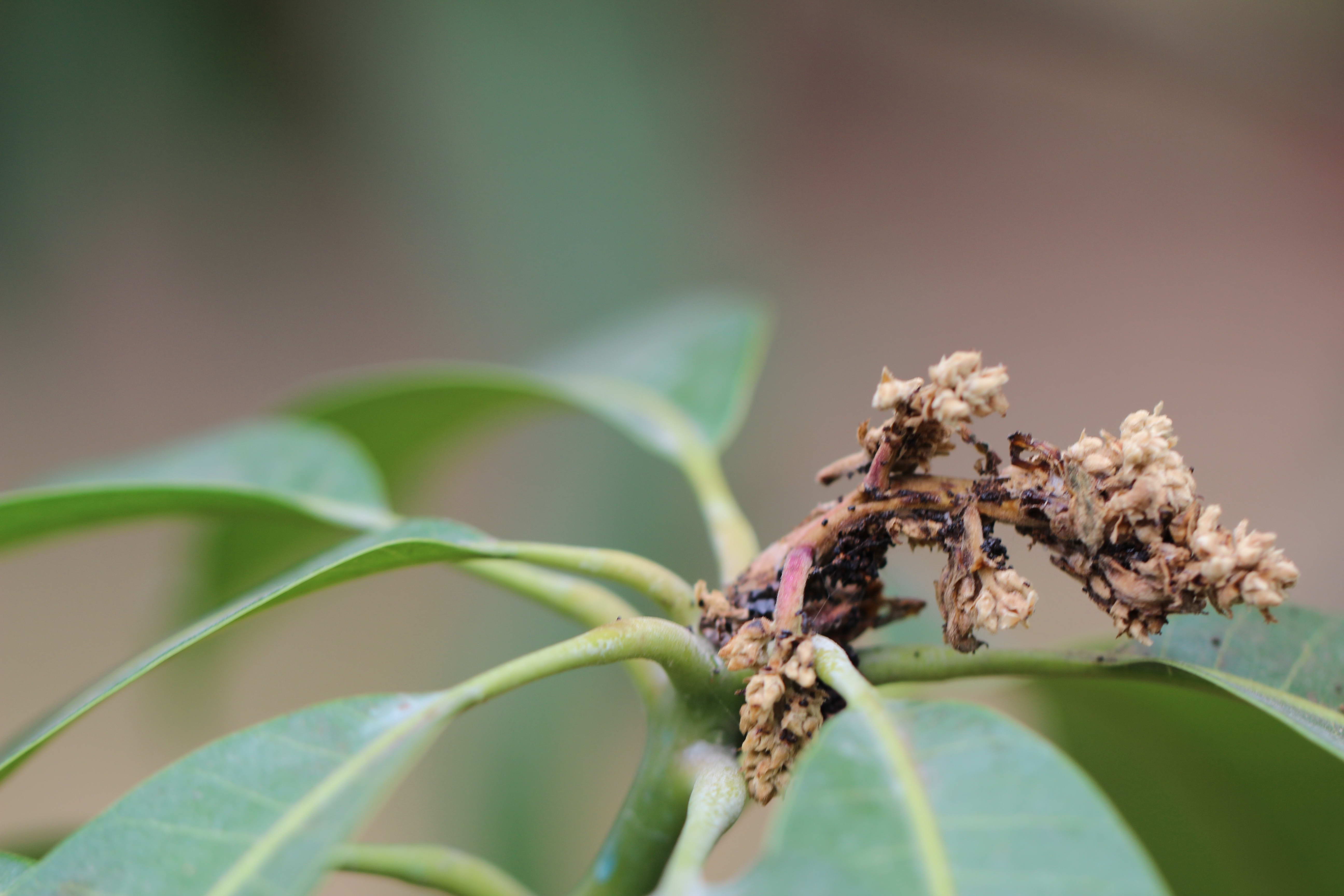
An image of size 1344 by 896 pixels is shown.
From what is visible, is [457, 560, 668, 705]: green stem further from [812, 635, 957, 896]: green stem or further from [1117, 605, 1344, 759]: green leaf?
Result: [1117, 605, 1344, 759]: green leaf

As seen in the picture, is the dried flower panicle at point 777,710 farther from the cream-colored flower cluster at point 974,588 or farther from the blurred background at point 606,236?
the blurred background at point 606,236

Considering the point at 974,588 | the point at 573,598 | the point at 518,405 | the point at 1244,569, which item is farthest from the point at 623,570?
the point at 518,405

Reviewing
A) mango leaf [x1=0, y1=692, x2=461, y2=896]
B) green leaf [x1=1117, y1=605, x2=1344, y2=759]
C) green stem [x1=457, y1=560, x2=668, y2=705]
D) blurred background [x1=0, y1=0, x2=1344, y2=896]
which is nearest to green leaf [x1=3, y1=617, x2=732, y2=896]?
mango leaf [x1=0, y1=692, x2=461, y2=896]

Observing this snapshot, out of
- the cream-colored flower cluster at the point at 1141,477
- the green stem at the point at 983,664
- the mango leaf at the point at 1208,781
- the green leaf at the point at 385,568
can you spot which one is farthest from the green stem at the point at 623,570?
the mango leaf at the point at 1208,781

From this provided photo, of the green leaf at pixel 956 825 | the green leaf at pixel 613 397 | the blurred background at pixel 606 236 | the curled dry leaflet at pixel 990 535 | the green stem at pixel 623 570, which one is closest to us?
the green leaf at pixel 956 825

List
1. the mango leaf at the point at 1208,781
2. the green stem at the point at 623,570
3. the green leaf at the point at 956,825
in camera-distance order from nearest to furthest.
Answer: the green leaf at the point at 956,825, the green stem at the point at 623,570, the mango leaf at the point at 1208,781

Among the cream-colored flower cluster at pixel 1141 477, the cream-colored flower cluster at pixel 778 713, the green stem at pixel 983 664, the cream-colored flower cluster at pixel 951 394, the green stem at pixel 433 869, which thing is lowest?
the green stem at pixel 433 869

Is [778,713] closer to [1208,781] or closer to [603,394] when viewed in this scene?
[1208,781]
